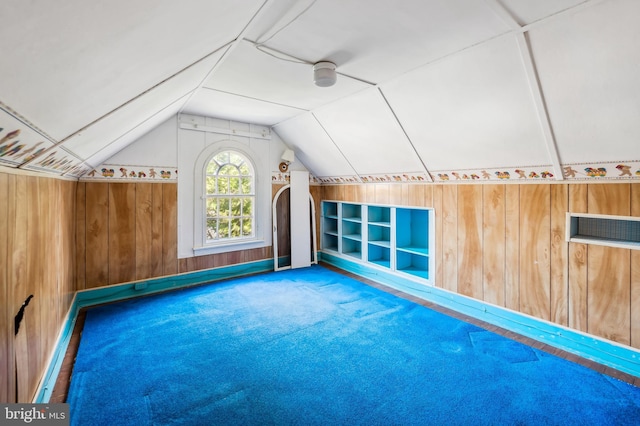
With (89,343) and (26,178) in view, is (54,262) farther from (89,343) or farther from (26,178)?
(26,178)

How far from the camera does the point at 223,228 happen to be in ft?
15.9

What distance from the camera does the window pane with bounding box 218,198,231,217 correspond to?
4762 mm

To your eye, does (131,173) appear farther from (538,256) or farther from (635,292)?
(635,292)

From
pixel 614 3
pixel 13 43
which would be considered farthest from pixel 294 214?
pixel 13 43

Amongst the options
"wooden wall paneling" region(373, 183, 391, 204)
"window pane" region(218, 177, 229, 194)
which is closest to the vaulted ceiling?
"wooden wall paneling" region(373, 183, 391, 204)

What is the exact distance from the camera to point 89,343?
2809mm

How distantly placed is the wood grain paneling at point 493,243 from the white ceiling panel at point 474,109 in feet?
1.17

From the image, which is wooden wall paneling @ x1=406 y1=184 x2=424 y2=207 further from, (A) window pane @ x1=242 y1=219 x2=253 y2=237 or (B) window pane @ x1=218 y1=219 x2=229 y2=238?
(B) window pane @ x1=218 y1=219 x2=229 y2=238

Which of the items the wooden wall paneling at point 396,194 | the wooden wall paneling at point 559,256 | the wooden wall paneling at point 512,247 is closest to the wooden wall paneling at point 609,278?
the wooden wall paneling at point 559,256

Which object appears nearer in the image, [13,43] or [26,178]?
[13,43]

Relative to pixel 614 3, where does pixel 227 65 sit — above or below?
above

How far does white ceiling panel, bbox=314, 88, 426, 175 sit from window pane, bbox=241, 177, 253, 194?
1.63 meters

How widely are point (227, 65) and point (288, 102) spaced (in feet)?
3.76

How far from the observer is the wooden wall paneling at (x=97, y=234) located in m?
3.70
